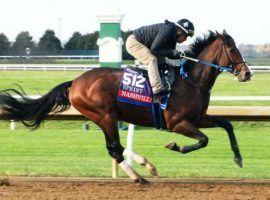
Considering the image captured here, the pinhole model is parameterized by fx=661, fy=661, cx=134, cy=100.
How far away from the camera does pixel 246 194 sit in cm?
691

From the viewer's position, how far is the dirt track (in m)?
6.76

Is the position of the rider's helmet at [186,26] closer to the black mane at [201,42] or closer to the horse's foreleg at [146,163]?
the black mane at [201,42]

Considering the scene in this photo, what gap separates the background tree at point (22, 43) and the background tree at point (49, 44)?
243cm

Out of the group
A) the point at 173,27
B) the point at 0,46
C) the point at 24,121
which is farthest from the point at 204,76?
the point at 0,46

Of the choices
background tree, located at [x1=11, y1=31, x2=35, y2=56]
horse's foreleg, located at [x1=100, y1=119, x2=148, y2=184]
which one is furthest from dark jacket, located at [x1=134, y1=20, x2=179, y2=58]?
background tree, located at [x1=11, y1=31, x2=35, y2=56]

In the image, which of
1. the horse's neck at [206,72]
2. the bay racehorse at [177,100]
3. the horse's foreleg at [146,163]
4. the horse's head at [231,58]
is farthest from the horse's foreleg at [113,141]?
the horse's head at [231,58]

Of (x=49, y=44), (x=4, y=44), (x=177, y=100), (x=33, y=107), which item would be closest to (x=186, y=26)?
(x=177, y=100)

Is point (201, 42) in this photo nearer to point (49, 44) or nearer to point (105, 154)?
point (105, 154)

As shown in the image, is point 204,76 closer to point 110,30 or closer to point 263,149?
point 263,149

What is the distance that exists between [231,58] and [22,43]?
63.2 meters

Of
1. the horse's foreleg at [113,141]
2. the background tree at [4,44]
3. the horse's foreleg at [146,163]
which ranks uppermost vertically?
the horse's foreleg at [113,141]

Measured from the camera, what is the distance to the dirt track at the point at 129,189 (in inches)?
266

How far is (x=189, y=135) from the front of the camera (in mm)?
7617

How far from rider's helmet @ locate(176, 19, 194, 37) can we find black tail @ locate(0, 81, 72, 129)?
1.65 meters
